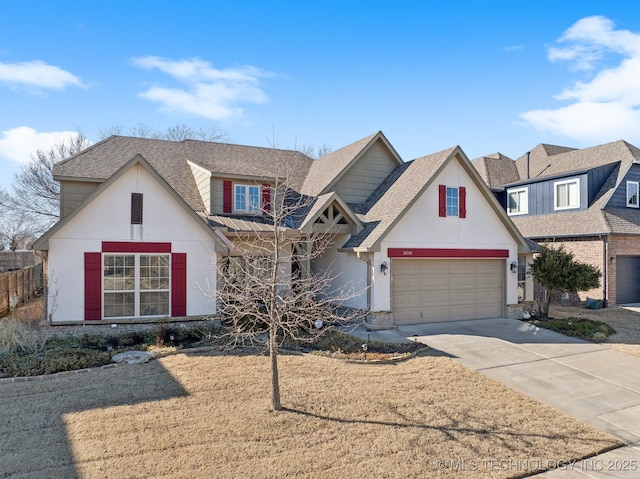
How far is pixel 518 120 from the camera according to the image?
18.5 m

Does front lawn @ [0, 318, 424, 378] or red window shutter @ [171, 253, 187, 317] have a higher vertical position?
red window shutter @ [171, 253, 187, 317]

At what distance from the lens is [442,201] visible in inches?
610

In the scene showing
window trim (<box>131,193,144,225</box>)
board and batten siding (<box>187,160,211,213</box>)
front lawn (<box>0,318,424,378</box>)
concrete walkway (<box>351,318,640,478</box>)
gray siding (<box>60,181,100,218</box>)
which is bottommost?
concrete walkway (<box>351,318,640,478</box>)

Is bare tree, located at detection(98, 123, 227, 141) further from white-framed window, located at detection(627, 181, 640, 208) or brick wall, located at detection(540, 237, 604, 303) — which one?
white-framed window, located at detection(627, 181, 640, 208)

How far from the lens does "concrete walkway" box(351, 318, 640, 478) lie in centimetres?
677

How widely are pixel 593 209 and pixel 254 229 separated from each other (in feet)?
53.1

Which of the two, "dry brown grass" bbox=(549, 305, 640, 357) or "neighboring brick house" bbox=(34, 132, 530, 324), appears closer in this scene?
"neighboring brick house" bbox=(34, 132, 530, 324)

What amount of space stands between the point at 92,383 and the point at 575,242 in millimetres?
20641

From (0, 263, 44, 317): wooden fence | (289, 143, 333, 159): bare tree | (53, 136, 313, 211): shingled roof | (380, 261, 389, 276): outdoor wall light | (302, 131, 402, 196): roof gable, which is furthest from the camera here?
(289, 143, 333, 159): bare tree

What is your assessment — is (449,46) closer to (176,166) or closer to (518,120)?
(518,120)

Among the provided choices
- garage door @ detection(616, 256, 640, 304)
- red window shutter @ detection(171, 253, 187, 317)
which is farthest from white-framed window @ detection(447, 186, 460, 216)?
garage door @ detection(616, 256, 640, 304)

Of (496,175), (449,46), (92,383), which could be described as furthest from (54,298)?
(496,175)

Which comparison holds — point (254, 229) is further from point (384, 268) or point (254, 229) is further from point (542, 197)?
point (542, 197)

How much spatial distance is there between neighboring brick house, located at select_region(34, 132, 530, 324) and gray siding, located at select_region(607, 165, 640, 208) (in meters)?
7.53
